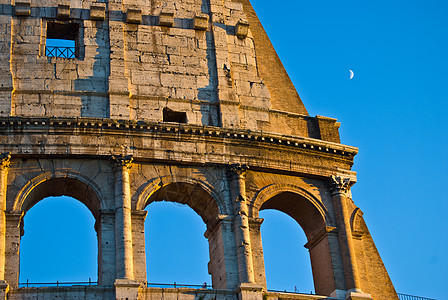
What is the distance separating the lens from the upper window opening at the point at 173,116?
28.0 metres

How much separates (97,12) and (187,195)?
635cm

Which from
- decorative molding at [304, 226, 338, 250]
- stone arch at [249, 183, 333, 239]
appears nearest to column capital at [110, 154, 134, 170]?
stone arch at [249, 183, 333, 239]

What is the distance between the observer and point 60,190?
26688 mm

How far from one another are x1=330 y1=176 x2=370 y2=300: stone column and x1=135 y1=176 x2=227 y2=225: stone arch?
3.55m

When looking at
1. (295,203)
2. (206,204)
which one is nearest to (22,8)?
(206,204)

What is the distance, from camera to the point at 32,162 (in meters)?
26.1

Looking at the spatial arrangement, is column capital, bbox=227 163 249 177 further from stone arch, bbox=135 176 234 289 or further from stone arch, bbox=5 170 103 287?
stone arch, bbox=5 170 103 287

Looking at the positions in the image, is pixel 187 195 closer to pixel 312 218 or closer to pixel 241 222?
pixel 241 222

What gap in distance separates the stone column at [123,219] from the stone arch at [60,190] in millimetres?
606

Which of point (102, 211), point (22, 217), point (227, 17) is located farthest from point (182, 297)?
point (227, 17)

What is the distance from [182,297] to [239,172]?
4.24m

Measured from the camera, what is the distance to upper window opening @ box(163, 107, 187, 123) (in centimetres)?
2802

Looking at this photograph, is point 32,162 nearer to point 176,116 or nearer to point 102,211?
point 102,211

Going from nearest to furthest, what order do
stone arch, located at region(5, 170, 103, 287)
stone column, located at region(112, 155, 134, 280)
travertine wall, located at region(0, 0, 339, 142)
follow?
stone column, located at region(112, 155, 134, 280)
stone arch, located at region(5, 170, 103, 287)
travertine wall, located at region(0, 0, 339, 142)
